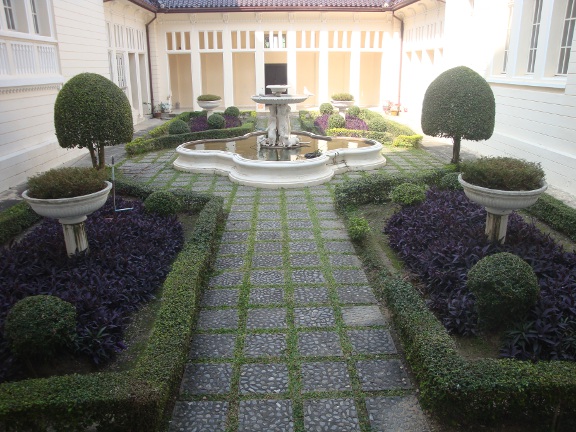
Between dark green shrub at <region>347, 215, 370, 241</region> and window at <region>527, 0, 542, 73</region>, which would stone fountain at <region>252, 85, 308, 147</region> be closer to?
window at <region>527, 0, 542, 73</region>

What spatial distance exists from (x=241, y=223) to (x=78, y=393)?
16.5ft

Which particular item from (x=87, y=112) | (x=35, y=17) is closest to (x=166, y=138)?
(x=35, y=17)

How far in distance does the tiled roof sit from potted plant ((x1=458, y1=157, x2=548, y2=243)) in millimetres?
20403

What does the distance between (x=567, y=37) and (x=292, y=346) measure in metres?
9.68

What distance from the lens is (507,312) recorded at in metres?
4.55

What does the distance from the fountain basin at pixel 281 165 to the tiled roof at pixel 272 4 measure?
12.6 metres

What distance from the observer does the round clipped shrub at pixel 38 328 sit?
3975 millimetres

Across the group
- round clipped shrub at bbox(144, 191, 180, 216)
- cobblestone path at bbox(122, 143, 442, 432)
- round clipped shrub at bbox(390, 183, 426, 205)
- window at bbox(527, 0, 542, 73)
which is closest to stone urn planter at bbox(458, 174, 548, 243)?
cobblestone path at bbox(122, 143, 442, 432)

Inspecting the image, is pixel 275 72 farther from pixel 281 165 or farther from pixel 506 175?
pixel 506 175

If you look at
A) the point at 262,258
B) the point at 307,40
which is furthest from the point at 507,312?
the point at 307,40

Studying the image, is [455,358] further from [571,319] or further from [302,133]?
[302,133]

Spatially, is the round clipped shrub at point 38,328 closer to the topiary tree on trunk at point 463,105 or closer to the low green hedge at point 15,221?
the low green hedge at point 15,221

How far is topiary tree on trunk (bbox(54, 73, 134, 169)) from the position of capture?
924cm

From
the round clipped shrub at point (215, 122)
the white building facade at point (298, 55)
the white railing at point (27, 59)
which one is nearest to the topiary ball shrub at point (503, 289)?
the white building facade at point (298, 55)
